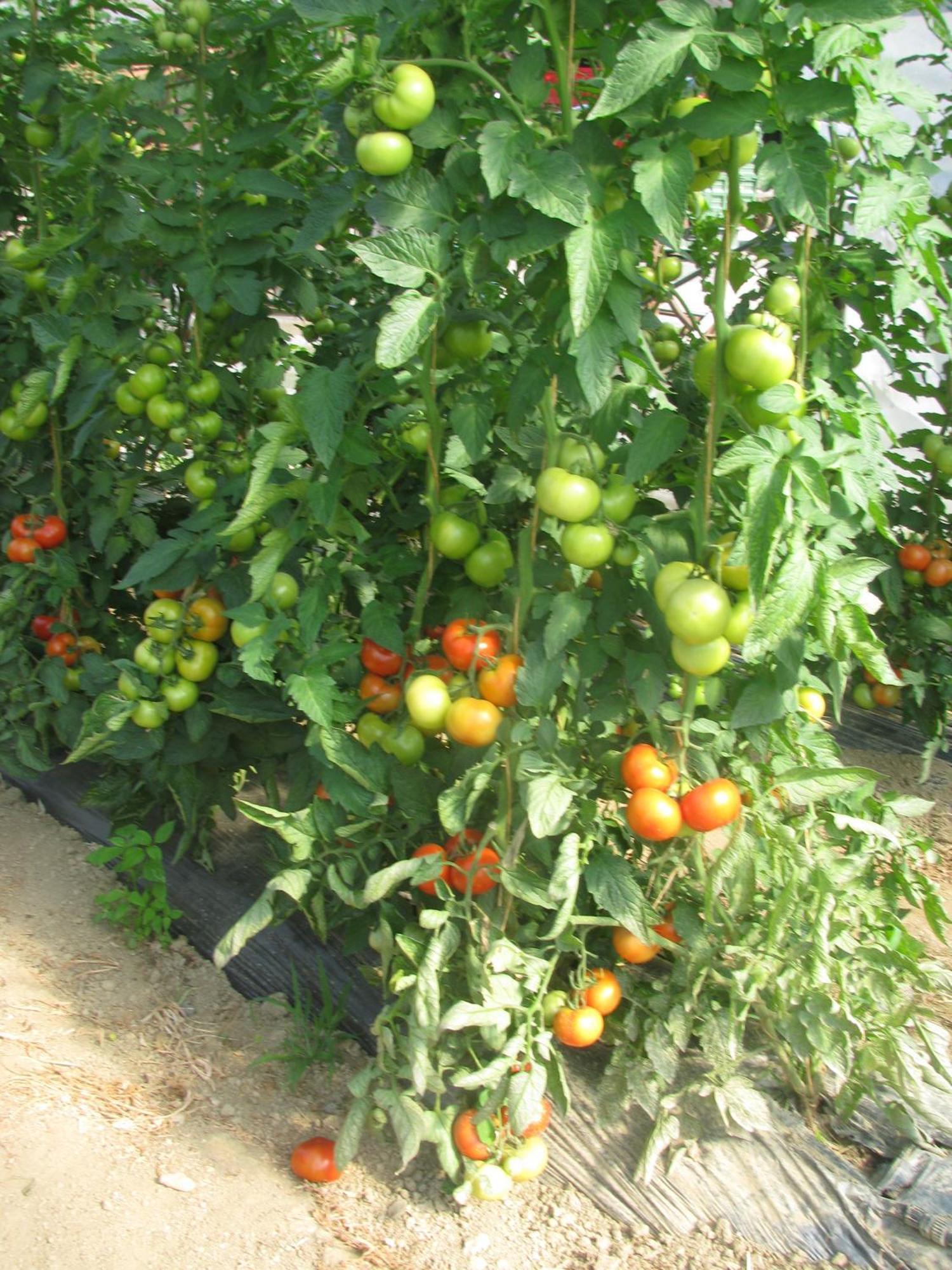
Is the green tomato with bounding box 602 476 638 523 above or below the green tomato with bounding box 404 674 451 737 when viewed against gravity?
above

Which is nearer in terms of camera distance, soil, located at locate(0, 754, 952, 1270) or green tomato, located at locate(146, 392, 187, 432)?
soil, located at locate(0, 754, 952, 1270)

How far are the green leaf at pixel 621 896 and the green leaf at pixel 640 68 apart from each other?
923mm

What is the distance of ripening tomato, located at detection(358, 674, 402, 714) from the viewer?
1699 mm

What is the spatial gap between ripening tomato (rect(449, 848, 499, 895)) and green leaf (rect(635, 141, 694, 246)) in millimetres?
825

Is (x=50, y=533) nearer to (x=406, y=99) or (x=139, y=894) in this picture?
A: (x=139, y=894)

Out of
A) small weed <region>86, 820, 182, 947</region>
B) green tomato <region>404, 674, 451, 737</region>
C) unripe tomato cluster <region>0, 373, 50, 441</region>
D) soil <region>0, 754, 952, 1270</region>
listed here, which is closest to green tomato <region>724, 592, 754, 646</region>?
green tomato <region>404, 674, 451, 737</region>

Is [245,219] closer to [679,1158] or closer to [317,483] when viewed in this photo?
[317,483]

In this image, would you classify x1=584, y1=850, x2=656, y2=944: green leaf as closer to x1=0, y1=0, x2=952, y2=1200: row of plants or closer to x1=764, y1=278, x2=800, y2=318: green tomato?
x1=0, y1=0, x2=952, y2=1200: row of plants

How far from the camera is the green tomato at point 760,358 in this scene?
1221 mm

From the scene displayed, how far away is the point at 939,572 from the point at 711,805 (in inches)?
62.0

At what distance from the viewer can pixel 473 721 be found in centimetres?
145

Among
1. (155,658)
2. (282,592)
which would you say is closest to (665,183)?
(282,592)

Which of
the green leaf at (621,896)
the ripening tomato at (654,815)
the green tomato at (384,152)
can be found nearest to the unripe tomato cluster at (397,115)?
the green tomato at (384,152)

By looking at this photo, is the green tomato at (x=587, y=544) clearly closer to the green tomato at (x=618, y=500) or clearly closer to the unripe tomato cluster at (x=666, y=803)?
the green tomato at (x=618, y=500)
